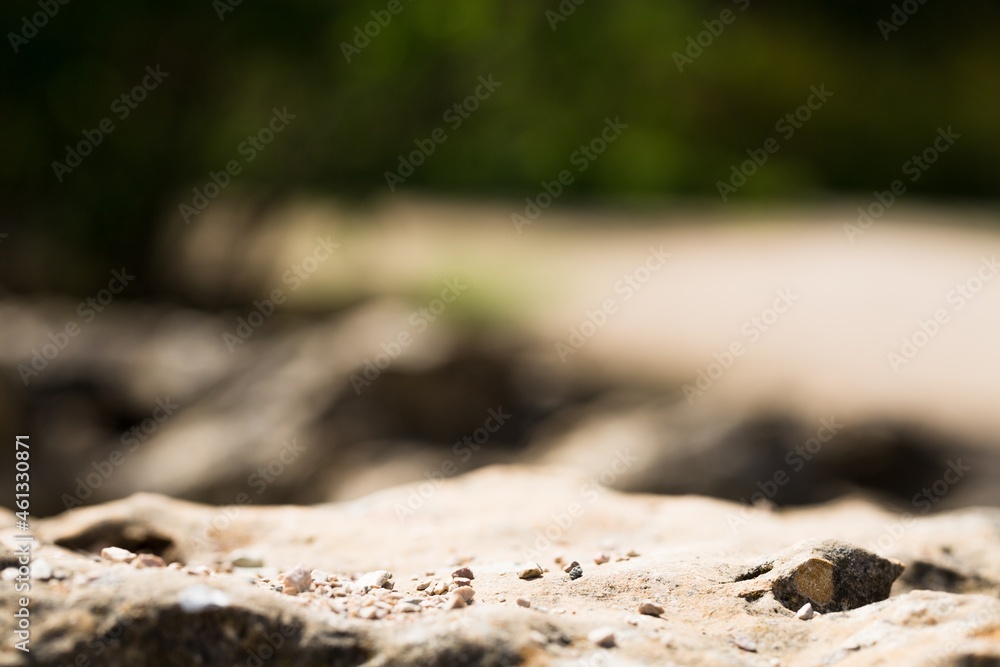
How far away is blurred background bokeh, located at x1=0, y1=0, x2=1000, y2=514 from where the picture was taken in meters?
7.76

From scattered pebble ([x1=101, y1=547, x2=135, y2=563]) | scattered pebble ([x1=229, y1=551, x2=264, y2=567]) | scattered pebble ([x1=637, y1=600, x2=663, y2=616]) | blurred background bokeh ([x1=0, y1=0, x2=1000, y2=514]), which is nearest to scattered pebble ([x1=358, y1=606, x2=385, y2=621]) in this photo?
Answer: scattered pebble ([x1=637, y1=600, x2=663, y2=616])

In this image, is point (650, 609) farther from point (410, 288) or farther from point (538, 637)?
point (410, 288)

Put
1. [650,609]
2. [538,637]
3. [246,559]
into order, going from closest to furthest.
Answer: [538,637], [650,609], [246,559]

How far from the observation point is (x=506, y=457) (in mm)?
8062

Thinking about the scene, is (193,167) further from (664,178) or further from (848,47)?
(848,47)

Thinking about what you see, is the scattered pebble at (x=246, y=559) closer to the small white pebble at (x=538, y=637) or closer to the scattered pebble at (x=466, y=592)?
the scattered pebble at (x=466, y=592)

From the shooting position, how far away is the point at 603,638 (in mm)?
1967

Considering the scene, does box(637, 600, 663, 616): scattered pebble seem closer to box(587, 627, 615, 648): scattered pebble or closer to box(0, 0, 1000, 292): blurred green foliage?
box(587, 627, 615, 648): scattered pebble

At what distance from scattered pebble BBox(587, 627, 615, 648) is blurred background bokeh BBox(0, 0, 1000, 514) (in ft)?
14.4

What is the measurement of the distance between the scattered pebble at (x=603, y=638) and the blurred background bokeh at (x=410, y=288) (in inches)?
173

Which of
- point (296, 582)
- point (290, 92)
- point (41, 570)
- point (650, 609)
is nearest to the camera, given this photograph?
point (41, 570)

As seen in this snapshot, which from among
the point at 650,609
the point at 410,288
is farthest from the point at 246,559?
the point at 410,288

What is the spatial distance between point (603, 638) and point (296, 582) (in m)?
0.64

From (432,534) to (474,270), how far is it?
10793 millimetres
